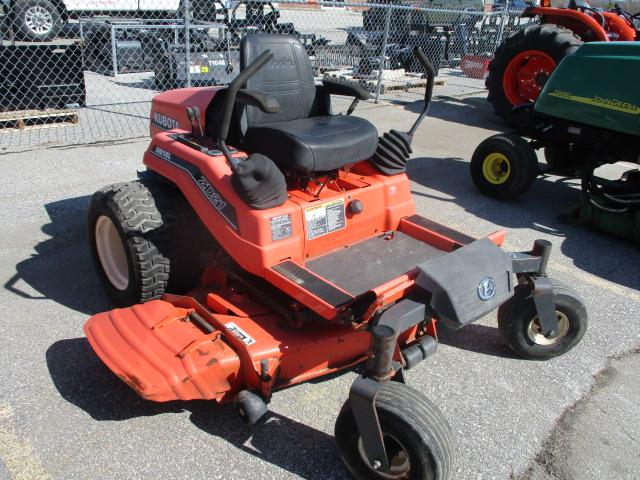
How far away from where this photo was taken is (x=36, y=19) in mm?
8016

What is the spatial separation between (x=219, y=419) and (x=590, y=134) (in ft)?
12.4

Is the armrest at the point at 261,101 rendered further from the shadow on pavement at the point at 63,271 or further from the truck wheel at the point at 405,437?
the shadow on pavement at the point at 63,271

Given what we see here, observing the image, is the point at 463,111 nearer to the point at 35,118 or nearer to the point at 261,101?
the point at 35,118

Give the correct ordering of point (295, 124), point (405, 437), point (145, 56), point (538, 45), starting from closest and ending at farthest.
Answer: point (405, 437) < point (295, 124) < point (538, 45) < point (145, 56)

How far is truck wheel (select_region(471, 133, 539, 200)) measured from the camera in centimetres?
498

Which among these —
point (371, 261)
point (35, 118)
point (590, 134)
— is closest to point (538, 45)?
point (590, 134)

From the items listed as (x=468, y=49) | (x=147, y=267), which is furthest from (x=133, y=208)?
(x=468, y=49)

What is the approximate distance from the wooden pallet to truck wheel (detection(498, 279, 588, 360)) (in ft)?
17.2

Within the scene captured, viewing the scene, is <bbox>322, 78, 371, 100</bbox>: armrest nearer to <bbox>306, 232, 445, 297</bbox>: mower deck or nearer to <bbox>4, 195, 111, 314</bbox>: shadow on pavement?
<bbox>306, 232, 445, 297</bbox>: mower deck

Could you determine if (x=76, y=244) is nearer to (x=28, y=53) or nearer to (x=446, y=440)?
(x=446, y=440)

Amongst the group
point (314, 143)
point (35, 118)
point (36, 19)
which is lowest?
point (35, 118)

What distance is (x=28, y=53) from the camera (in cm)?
615

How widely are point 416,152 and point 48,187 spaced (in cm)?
396

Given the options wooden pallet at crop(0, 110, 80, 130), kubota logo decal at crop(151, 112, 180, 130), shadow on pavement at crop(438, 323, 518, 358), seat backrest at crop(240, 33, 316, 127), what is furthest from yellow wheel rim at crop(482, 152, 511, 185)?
wooden pallet at crop(0, 110, 80, 130)
